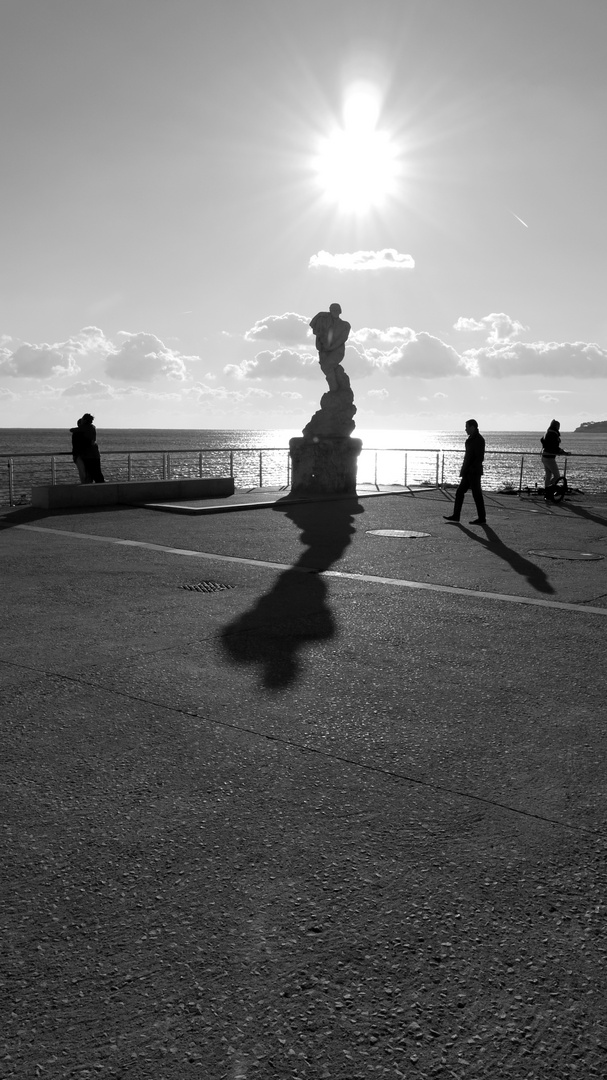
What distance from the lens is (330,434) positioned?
20.5 metres

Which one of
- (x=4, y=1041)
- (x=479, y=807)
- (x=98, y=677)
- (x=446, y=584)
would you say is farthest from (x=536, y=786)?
(x=446, y=584)

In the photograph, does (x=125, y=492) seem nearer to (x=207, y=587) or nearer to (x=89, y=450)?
(x=89, y=450)

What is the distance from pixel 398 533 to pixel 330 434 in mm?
7686

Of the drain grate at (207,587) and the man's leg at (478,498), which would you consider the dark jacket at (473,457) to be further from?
the drain grate at (207,587)

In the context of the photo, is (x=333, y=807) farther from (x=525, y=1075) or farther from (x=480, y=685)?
(x=480, y=685)

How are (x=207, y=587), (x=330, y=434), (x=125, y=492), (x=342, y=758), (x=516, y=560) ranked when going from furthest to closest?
1. (x=330, y=434)
2. (x=125, y=492)
3. (x=516, y=560)
4. (x=207, y=587)
5. (x=342, y=758)

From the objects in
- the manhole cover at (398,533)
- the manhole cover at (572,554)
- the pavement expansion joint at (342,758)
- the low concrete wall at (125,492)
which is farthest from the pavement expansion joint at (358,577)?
the pavement expansion joint at (342,758)

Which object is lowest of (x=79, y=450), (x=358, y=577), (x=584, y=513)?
(x=358, y=577)

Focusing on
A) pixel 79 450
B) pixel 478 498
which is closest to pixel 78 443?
pixel 79 450

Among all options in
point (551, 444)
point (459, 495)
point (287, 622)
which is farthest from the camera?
point (551, 444)

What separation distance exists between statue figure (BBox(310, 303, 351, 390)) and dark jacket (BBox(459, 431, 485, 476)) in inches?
254

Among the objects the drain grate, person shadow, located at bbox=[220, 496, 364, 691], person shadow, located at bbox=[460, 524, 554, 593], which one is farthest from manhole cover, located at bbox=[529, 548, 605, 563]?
the drain grate

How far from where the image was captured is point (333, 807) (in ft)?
11.9

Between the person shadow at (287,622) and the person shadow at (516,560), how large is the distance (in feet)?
6.67
